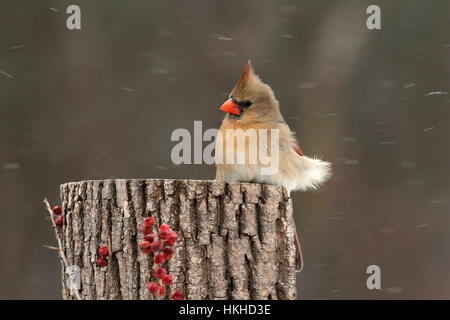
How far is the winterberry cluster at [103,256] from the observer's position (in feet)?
8.46

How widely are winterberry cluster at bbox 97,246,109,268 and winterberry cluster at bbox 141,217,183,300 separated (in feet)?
0.67

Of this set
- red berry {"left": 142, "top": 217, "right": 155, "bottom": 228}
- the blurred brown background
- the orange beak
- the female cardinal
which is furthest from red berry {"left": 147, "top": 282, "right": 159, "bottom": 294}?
the blurred brown background

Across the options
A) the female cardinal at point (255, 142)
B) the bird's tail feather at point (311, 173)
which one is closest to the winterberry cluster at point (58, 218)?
the female cardinal at point (255, 142)

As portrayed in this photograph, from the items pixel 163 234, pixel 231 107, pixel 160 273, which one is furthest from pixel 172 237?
pixel 231 107

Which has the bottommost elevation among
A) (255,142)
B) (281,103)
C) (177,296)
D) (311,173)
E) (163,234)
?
(177,296)

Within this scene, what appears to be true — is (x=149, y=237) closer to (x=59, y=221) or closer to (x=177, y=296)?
(x=177, y=296)

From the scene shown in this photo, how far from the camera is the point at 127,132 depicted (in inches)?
272

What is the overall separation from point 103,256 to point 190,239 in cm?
36

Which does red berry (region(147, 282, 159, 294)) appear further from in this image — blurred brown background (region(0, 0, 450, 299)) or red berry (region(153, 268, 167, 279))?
blurred brown background (region(0, 0, 450, 299))

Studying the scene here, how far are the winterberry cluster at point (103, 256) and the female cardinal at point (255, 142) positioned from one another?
1156mm

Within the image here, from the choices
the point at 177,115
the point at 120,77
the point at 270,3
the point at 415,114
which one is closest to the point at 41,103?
the point at 120,77

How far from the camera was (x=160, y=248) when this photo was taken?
95.9 inches

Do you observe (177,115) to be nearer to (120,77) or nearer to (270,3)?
(120,77)

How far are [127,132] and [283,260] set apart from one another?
4.50 m
